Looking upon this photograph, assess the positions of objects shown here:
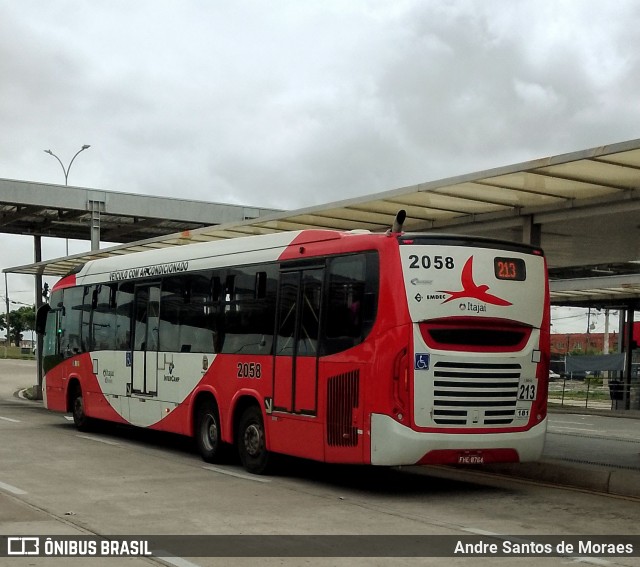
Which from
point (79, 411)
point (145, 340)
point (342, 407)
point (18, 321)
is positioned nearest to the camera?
point (342, 407)

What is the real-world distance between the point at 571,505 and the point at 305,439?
127 inches

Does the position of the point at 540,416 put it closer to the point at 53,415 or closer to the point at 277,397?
the point at 277,397

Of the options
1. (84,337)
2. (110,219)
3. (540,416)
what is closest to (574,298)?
(110,219)

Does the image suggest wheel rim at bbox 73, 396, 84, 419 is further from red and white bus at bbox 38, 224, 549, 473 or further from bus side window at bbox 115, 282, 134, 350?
red and white bus at bbox 38, 224, 549, 473

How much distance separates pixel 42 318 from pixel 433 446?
13.8 m

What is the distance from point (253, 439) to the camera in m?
13.7

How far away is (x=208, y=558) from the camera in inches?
309

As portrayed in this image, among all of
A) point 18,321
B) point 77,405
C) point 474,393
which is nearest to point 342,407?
point 474,393

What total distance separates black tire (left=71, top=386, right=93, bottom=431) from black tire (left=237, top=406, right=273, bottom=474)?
22.1 ft

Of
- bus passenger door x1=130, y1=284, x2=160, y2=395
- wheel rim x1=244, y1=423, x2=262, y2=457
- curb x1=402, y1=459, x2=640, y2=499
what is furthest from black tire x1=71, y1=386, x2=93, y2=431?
curb x1=402, y1=459, x2=640, y2=499

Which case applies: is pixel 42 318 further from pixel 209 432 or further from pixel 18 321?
pixel 18 321

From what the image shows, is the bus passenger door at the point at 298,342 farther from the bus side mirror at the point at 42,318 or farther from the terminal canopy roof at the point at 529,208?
the bus side mirror at the point at 42,318

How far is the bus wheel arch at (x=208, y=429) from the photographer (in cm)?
1467

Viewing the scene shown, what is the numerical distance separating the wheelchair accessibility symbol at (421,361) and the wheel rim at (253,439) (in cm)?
307
